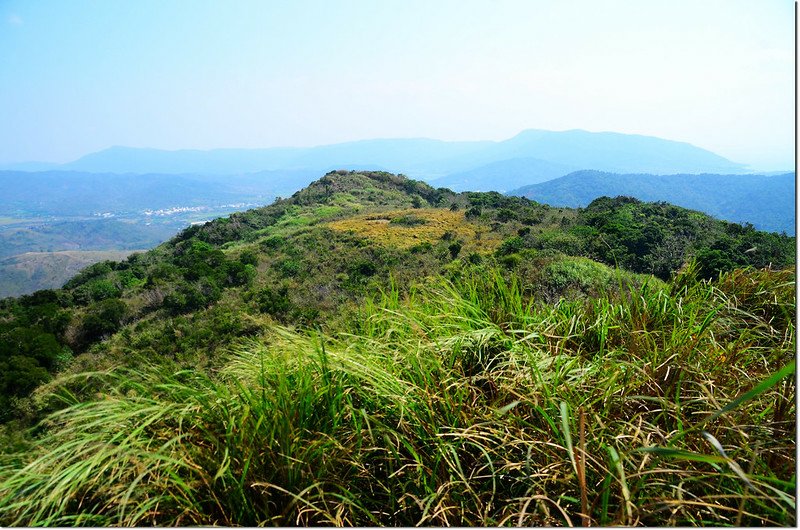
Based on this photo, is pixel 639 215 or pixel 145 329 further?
pixel 639 215

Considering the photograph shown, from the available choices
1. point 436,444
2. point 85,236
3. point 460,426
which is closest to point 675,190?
point 460,426

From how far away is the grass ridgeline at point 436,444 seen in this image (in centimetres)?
120

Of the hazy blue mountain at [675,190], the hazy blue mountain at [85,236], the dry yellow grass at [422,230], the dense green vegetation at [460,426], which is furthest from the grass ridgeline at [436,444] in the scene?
the hazy blue mountain at [85,236]

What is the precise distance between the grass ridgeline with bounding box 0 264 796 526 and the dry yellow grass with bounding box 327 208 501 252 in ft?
56.0

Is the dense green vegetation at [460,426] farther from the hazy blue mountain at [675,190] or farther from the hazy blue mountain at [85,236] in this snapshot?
the hazy blue mountain at [85,236]

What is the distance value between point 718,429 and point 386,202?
43.2 m

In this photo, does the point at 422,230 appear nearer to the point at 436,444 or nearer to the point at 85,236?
the point at 436,444

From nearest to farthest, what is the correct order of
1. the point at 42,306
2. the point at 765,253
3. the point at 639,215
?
1. the point at 765,253
2. the point at 42,306
3. the point at 639,215

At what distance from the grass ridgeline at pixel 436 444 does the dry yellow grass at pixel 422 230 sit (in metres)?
17.1

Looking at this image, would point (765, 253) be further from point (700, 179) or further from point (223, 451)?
point (700, 179)

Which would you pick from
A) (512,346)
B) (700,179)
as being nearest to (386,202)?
(512,346)

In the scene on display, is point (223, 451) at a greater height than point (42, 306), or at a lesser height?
greater

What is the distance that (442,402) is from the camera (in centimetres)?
156

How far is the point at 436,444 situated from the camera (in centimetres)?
144
